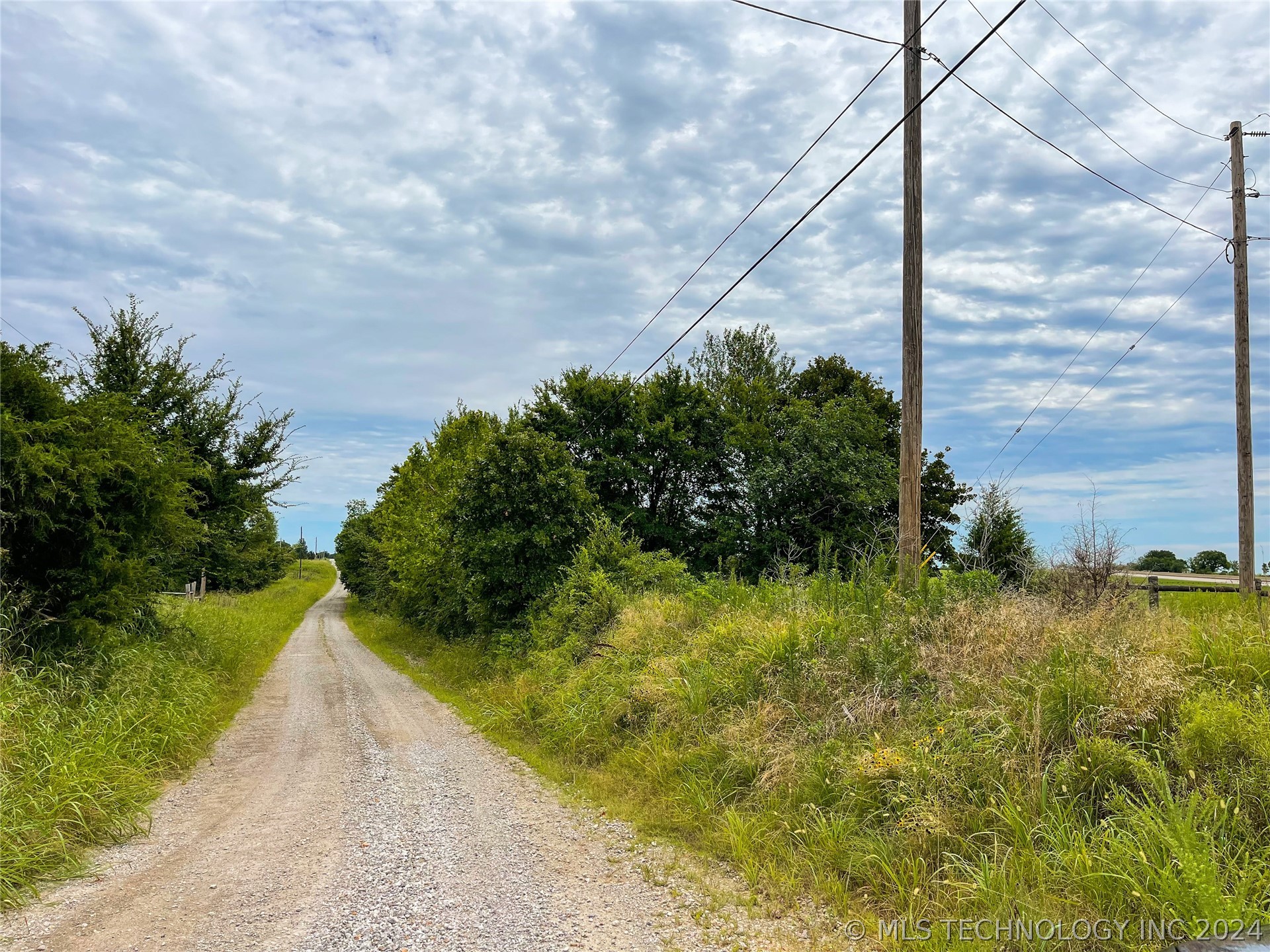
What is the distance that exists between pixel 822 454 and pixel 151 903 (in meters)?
21.3

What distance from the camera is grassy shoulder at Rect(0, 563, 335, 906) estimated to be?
16.6 ft

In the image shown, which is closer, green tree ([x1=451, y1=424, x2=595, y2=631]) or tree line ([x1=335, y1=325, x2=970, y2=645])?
green tree ([x1=451, y1=424, x2=595, y2=631])

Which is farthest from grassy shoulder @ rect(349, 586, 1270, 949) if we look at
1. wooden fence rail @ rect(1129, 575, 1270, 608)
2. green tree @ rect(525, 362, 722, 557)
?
green tree @ rect(525, 362, 722, 557)

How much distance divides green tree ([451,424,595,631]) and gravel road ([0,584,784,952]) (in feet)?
21.8

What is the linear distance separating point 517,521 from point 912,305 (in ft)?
31.8

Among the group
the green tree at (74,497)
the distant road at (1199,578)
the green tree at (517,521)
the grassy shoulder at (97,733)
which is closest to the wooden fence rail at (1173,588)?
the distant road at (1199,578)

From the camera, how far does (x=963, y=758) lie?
4785 mm

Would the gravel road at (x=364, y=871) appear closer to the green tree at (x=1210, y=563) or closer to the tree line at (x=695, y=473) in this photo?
the tree line at (x=695, y=473)

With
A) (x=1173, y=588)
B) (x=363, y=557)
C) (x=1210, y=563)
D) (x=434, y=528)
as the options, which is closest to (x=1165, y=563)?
(x=1210, y=563)

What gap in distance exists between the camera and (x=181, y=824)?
6.01 metres

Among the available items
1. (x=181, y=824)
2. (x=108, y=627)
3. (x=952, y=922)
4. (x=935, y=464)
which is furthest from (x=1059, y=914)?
(x=935, y=464)

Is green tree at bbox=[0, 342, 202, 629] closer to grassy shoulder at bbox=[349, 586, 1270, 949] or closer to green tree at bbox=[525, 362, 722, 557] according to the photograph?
grassy shoulder at bbox=[349, 586, 1270, 949]

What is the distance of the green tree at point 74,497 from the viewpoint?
26.2 feet

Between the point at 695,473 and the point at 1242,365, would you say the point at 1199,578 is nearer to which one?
the point at 1242,365
